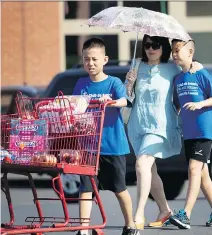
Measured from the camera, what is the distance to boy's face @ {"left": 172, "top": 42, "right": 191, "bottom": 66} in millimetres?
9539

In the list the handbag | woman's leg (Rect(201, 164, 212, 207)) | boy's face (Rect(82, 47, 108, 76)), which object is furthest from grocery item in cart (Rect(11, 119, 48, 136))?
woman's leg (Rect(201, 164, 212, 207))

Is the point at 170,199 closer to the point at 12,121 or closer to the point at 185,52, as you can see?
the point at 185,52

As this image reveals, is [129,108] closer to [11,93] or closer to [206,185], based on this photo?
[206,185]

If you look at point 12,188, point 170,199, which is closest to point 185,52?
point 170,199

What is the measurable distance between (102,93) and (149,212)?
10.6ft

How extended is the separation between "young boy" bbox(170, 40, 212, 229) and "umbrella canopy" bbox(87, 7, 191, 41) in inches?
7.7

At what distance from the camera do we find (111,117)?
8.72 metres

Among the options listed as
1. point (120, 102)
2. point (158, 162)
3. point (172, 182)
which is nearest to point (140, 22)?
point (120, 102)

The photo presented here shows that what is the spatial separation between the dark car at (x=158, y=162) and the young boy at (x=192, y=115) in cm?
373

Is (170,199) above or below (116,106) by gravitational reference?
below

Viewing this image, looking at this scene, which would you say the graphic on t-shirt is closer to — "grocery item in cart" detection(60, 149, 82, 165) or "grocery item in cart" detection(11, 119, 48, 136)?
"grocery item in cart" detection(60, 149, 82, 165)

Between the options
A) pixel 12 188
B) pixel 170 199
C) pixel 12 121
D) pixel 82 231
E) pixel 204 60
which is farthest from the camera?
pixel 204 60

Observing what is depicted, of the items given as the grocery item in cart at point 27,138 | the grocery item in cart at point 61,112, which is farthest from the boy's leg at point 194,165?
the grocery item in cart at point 27,138

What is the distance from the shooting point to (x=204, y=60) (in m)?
37.7
